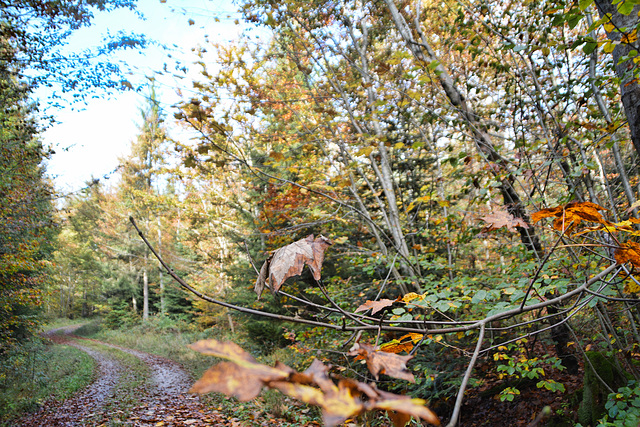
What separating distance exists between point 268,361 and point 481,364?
4802 mm

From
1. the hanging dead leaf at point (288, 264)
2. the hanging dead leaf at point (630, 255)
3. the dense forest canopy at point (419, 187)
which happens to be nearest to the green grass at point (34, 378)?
the dense forest canopy at point (419, 187)

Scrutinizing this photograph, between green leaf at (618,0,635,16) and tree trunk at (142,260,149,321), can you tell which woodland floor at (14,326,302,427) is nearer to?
green leaf at (618,0,635,16)

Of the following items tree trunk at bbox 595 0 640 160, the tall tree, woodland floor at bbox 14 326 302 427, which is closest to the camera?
tree trunk at bbox 595 0 640 160

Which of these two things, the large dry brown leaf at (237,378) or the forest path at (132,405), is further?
the forest path at (132,405)

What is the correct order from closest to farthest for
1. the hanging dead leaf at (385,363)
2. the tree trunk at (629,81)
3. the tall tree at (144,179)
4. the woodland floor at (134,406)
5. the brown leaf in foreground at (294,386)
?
the brown leaf in foreground at (294,386)
the hanging dead leaf at (385,363)
the tree trunk at (629,81)
the woodland floor at (134,406)
the tall tree at (144,179)

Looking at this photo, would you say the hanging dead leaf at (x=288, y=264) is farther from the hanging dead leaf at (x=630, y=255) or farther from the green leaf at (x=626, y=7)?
the green leaf at (x=626, y=7)

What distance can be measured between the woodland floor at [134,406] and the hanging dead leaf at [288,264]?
16.1 feet

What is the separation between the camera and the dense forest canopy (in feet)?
4.63

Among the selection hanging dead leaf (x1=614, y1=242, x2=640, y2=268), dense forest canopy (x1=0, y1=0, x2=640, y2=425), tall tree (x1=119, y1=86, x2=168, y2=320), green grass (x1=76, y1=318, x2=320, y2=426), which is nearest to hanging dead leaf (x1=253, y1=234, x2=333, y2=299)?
dense forest canopy (x1=0, y1=0, x2=640, y2=425)

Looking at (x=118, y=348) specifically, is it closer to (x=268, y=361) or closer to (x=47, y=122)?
(x=268, y=361)

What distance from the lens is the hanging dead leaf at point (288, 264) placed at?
796 millimetres

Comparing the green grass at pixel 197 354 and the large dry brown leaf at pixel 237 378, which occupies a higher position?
the large dry brown leaf at pixel 237 378

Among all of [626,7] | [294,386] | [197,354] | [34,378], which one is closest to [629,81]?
[626,7]

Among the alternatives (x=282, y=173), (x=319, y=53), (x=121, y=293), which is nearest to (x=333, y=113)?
(x=319, y=53)
